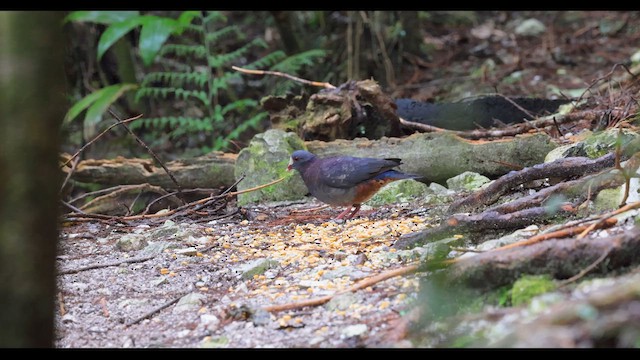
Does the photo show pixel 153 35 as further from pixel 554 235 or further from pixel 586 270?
pixel 586 270

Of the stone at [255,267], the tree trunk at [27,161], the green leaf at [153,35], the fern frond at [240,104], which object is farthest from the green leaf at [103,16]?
the tree trunk at [27,161]

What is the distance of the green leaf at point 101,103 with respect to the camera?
23.9 ft

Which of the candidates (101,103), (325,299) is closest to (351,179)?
(325,299)

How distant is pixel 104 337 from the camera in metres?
2.51

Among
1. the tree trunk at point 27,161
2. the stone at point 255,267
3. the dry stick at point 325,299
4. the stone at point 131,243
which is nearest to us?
the tree trunk at point 27,161

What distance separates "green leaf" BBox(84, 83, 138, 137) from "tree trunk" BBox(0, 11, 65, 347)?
5900 millimetres

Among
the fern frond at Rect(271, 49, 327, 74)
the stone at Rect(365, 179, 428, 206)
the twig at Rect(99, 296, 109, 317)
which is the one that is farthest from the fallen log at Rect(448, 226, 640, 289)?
the fern frond at Rect(271, 49, 327, 74)

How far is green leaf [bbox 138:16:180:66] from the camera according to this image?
22.4 feet

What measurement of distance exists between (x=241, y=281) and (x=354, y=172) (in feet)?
4.39

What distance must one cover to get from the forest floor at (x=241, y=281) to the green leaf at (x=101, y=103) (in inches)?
124

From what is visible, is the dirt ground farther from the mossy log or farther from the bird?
the mossy log

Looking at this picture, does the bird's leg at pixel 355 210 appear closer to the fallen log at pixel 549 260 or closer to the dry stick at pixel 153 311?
the dry stick at pixel 153 311

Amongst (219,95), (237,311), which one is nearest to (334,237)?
(237,311)
